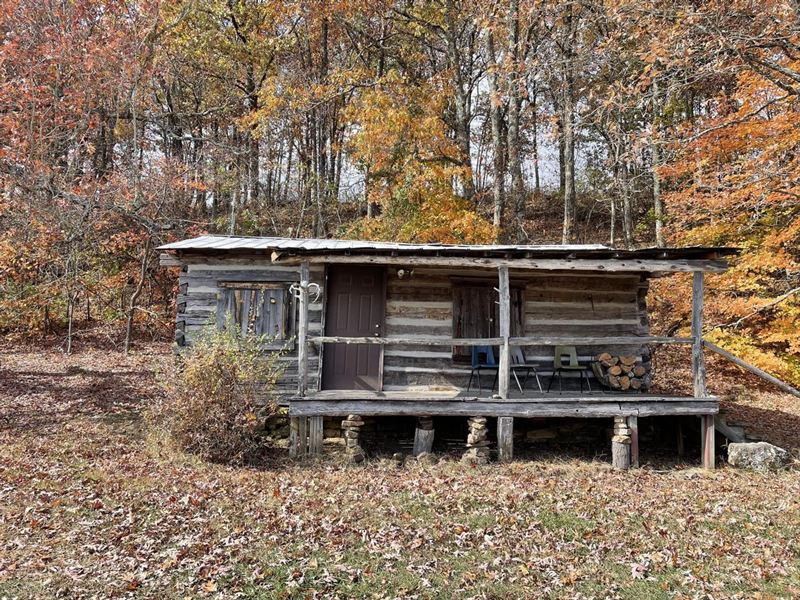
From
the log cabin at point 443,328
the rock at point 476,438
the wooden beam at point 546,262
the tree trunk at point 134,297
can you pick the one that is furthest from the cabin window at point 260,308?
the tree trunk at point 134,297

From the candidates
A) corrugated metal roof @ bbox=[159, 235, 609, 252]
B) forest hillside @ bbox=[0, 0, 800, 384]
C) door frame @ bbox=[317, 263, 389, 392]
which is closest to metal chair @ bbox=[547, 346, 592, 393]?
corrugated metal roof @ bbox=[159, 235, 609, 252]

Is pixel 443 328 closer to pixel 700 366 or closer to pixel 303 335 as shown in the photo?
pixel 303 335

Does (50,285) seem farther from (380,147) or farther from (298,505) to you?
(298,505)

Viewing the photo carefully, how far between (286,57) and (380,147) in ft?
33.0

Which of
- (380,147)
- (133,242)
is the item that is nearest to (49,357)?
(133,242)

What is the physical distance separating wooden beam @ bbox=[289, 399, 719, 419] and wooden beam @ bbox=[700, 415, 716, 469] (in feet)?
0.61

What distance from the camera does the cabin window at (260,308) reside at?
1041 centimetres

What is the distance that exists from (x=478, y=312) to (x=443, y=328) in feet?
2.66

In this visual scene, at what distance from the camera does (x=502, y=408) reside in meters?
8.95

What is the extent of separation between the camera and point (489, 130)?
26.1 m

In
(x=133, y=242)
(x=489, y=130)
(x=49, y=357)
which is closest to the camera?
(x=49, y=357)

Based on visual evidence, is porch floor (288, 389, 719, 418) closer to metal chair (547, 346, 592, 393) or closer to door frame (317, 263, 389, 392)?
door frame (317, 263, 389, 392)

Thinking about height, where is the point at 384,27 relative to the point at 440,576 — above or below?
above

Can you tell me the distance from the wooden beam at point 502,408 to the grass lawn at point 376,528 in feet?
2.73
